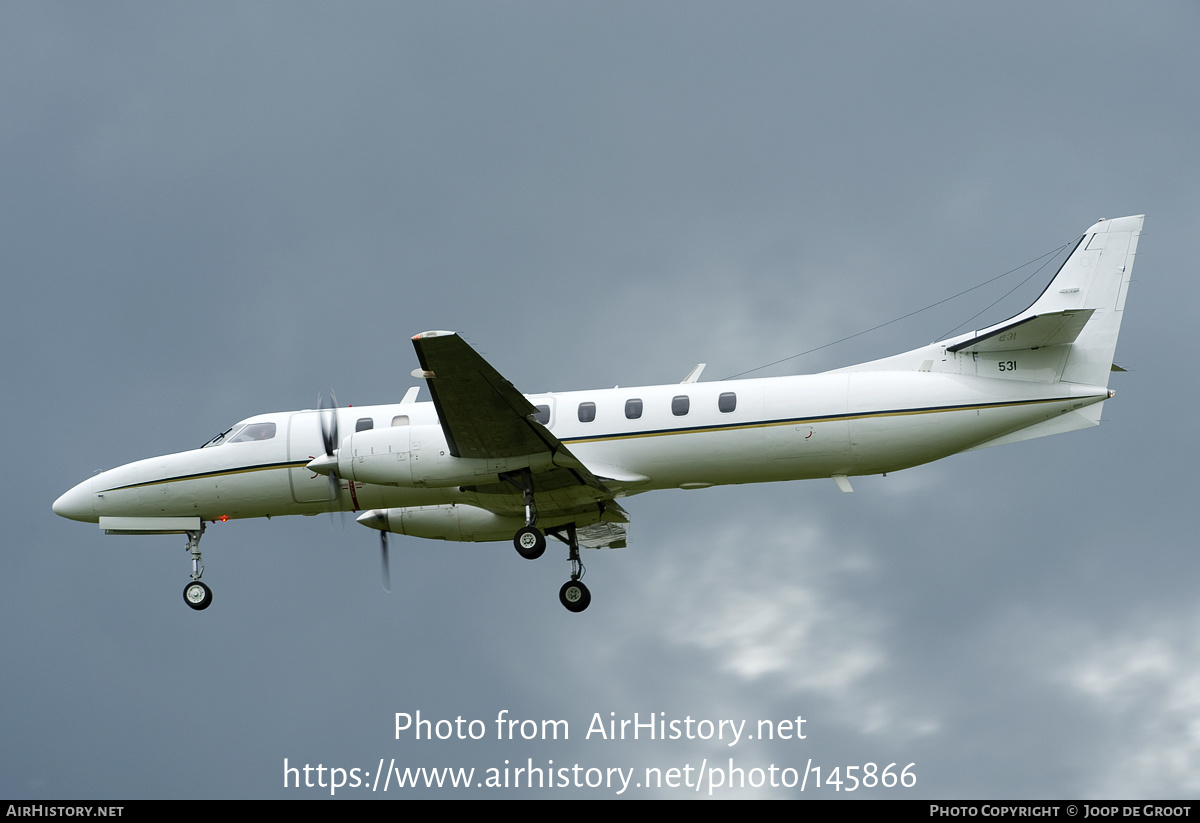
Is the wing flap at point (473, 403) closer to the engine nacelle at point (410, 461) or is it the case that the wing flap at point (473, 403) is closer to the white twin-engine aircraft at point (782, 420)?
the white twin-engine aircraft at point (782, 420)

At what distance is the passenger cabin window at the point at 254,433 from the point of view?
2597 centimetres

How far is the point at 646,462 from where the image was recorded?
2389 centimetres

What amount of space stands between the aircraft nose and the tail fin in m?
17.3

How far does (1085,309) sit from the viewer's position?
907 inches

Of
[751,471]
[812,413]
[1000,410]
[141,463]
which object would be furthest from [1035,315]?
[141,463]

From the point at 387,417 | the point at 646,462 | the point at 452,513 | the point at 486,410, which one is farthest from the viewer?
the point at 452,513

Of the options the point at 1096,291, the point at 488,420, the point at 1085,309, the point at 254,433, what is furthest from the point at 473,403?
the point at 1096,291

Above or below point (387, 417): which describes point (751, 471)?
below

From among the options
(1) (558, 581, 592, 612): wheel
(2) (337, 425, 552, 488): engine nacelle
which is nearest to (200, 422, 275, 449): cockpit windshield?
(2) (337, 425, 552, 488): engine nacelle

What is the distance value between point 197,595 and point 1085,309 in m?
18.2

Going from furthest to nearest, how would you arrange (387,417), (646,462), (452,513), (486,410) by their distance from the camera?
1. (452,513)
2. (387,417)
3. (646,462)
4. (486,410)

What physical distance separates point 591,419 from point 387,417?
4.28 m

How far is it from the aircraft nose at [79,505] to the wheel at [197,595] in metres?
2.41

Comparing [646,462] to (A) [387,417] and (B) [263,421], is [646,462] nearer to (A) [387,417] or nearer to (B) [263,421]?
(A) [387,417]
